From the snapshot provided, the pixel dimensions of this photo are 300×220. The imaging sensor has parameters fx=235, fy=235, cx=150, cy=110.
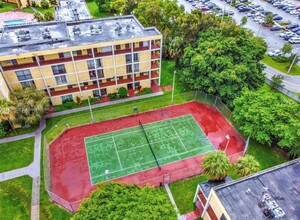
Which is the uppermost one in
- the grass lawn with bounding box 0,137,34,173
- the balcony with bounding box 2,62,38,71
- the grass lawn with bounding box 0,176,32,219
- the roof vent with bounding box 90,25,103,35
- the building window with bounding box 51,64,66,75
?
the roof vent with bounding box 90,25,103,35

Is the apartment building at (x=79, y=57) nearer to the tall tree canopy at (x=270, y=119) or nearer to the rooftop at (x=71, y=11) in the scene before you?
the rooftop at (x=71, y=11)

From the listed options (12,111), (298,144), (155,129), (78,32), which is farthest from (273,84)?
(12,111)

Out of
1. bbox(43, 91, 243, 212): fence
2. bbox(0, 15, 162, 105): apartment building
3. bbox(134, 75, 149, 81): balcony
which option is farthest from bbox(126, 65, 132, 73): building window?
bbox(43, 91, 243, 212): fence

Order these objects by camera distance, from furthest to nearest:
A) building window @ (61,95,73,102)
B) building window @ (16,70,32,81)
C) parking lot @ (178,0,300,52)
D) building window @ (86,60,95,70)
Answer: parking lot @ (178,0,300,52), building window @ (61,95,73,102), building window @ (86,60,95,70), building window @ (16,70,32,81)

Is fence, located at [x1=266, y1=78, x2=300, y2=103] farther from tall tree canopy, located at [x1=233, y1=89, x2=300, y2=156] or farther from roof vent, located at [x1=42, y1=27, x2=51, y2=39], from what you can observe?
roof vent, located at [x1=42, y1=27, x2=51, y2=39]

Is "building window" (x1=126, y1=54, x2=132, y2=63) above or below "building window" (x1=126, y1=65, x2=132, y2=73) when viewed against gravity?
above

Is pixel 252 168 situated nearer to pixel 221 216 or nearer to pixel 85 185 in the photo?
pixel 221 216
